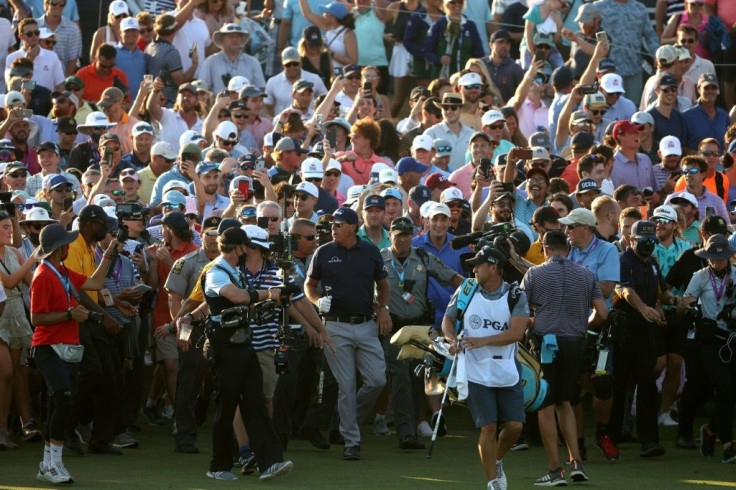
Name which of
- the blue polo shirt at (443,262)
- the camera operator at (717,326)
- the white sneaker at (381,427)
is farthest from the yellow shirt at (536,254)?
the white sneaker at (381,427)

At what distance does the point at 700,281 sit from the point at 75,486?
5824mm

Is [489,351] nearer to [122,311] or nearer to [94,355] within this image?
[94,355]

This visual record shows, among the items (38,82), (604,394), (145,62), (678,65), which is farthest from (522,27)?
(604,394)

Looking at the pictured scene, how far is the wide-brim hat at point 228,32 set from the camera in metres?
21.1

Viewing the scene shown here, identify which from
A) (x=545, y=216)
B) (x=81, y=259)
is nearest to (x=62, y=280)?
(x=81, y=259)

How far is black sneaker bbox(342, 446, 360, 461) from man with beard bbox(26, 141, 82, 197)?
15.9 feet

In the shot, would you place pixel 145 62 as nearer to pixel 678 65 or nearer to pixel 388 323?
pixel 678 65

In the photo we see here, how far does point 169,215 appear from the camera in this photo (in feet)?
47.8

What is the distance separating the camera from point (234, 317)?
11945mm

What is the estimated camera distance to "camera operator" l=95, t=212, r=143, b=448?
541 inches

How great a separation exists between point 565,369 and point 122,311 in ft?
12.9

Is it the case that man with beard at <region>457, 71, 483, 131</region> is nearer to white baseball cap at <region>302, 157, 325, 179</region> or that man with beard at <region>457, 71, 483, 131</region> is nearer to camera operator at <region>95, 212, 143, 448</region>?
white baseball cap at <region>302, 157, 325, 179</region>

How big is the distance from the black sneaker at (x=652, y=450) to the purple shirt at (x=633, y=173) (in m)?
4.60

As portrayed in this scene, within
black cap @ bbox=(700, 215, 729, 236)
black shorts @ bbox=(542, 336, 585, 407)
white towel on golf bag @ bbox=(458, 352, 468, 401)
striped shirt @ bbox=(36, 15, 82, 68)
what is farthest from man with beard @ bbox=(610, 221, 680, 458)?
striped shirt @ bbox=(36, 15, 82, 68)
